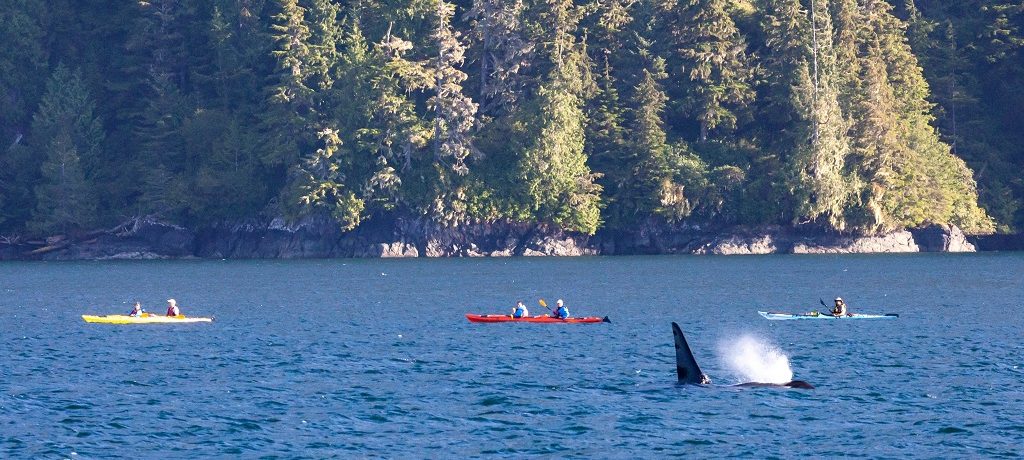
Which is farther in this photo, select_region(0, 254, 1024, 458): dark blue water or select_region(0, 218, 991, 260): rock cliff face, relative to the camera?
select_region(0, 218, 991, 260): rock cliff face

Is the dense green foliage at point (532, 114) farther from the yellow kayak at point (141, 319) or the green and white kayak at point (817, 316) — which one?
the yellow kayak at point (141, 319)

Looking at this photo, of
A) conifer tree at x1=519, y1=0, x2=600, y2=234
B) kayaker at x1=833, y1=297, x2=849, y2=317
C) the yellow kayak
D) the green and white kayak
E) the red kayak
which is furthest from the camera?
conifer tree at x1=519, y1=0, x2=600, y2=234

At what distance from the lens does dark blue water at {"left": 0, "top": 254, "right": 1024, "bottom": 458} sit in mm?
38688

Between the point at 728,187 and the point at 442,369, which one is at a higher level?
the point at 728,187

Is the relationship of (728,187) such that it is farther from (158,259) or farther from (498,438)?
(498,438)

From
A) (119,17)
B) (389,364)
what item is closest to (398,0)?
(119,17)

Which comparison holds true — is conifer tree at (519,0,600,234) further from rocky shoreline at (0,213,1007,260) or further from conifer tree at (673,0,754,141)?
conifer tree at (673,0,754,141)

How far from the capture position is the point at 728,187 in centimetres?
14012

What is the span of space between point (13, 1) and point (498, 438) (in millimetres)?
124111

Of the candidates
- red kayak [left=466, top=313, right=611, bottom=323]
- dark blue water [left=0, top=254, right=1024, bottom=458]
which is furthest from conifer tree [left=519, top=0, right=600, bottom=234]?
red kayak [left=466, top=313, right=611, bottom=323]

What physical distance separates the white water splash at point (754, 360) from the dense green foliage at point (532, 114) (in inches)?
2993

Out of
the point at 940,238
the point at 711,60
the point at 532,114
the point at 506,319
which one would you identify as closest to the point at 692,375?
the point at 506,319

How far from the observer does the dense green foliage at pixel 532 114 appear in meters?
139

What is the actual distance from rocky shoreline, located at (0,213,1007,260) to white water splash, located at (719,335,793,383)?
79265 mm
